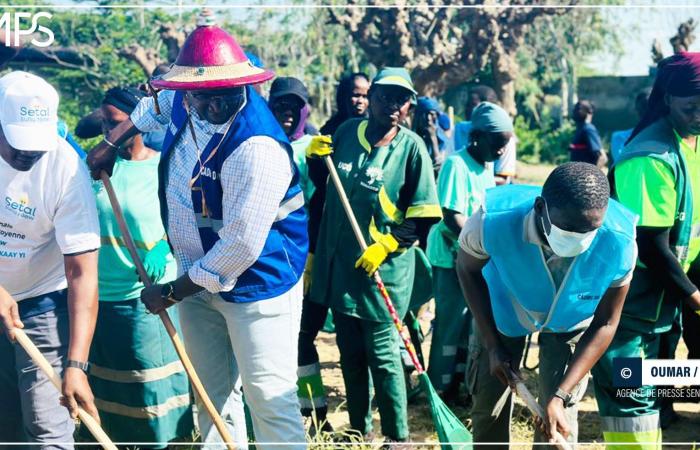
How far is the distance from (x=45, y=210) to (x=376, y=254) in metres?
1.65

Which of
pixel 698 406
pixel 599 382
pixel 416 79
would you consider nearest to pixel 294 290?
pixel 599 382

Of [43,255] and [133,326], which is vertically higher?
[43,255]

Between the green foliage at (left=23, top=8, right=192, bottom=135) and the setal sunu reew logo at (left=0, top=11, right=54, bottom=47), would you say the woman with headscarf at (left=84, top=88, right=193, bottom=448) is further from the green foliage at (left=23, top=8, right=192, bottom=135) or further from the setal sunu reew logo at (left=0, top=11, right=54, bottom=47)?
the green foliage at (left=23, top=8, right=192, bottom=135)

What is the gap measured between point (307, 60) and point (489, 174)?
21068 mm

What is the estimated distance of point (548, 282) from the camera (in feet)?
11.1

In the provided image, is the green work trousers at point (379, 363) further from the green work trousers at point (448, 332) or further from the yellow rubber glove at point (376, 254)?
the green work trousers at point (448, 332)

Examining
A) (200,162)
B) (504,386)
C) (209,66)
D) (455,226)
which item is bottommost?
(504,386)

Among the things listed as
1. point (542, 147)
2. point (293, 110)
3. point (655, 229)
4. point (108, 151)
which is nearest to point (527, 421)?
point (655, 229)

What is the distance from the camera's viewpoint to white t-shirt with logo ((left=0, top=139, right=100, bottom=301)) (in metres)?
3.26

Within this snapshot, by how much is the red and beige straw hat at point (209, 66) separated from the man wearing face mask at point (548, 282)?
3.34 ft

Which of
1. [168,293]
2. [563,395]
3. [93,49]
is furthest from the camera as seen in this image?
[93,49]

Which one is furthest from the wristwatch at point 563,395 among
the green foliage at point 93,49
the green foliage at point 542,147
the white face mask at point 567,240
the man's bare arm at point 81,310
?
the green foliage at point 542,147

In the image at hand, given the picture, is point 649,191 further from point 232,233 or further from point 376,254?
point 232,233

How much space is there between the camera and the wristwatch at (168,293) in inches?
134
